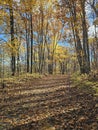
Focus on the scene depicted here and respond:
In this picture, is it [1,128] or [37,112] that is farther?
[37,112]

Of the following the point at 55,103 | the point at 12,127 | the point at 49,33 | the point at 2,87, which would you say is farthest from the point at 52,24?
the point at 12,127

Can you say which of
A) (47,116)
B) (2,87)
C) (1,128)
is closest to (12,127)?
(1,128)

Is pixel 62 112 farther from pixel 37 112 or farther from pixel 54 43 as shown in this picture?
pixel 54 43

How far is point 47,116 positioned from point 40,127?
1031 millimetres

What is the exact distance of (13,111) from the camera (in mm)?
8125

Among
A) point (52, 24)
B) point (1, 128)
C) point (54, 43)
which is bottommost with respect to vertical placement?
point (1, 128)

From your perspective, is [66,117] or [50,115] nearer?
[66,117]

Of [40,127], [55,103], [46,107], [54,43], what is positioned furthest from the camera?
[54,43]

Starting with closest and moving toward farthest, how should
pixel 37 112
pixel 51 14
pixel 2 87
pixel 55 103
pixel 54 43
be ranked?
1. pixel 37 112
2. pixel 55 103
3. pixel 2 87
4. pixel 51 14
5. pixel 54 43

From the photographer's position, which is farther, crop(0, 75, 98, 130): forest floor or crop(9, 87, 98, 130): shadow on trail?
crop(0, 75, 98, 130): forest floor

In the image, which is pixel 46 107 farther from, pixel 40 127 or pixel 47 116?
pixel 40 127

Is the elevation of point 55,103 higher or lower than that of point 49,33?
lower

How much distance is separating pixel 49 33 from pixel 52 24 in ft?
8.93

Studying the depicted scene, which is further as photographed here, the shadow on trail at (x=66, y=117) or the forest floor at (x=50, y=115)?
the forest floor at (x=50, y=115)
